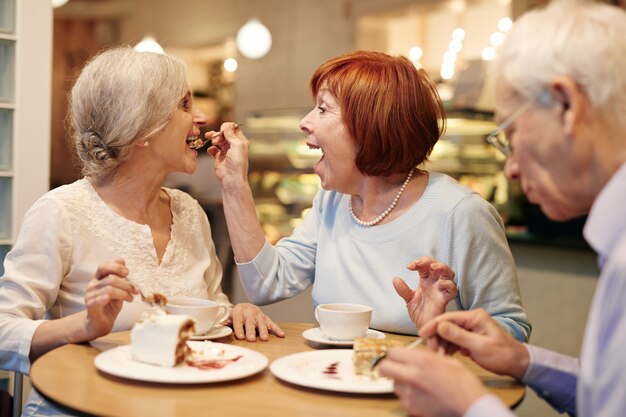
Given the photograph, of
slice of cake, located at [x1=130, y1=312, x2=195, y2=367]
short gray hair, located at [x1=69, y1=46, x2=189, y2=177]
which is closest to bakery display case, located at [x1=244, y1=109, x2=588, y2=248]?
short gray hair, located at [x1=69, y1=46, x2=189, y2=177]

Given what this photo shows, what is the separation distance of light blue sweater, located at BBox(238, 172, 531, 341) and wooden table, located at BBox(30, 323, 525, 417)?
1.67 feet

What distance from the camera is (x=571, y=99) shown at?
1.20 m

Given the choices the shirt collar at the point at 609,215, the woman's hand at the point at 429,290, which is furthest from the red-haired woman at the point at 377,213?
the shirt collar at the point at 609,215

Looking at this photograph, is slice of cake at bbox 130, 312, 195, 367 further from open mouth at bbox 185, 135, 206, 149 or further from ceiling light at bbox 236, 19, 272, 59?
ceiling light at bbox 236, 19, 272, 59

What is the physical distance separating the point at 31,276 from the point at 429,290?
103cm

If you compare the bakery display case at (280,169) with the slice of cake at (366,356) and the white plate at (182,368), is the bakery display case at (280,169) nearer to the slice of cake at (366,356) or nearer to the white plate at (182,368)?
the white plate at (182,368)

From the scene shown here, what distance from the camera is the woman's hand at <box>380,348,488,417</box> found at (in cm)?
118

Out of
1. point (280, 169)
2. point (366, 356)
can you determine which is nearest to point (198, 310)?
point (366, 356)

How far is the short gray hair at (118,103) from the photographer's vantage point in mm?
2131

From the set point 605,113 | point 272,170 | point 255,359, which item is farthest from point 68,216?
point 272,170

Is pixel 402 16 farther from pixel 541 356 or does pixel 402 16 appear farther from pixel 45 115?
pixel 541 356

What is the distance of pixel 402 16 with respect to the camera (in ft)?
24.2

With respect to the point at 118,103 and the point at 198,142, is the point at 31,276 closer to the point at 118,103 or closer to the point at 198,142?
the point at 118,103

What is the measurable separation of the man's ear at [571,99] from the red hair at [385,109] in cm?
98
